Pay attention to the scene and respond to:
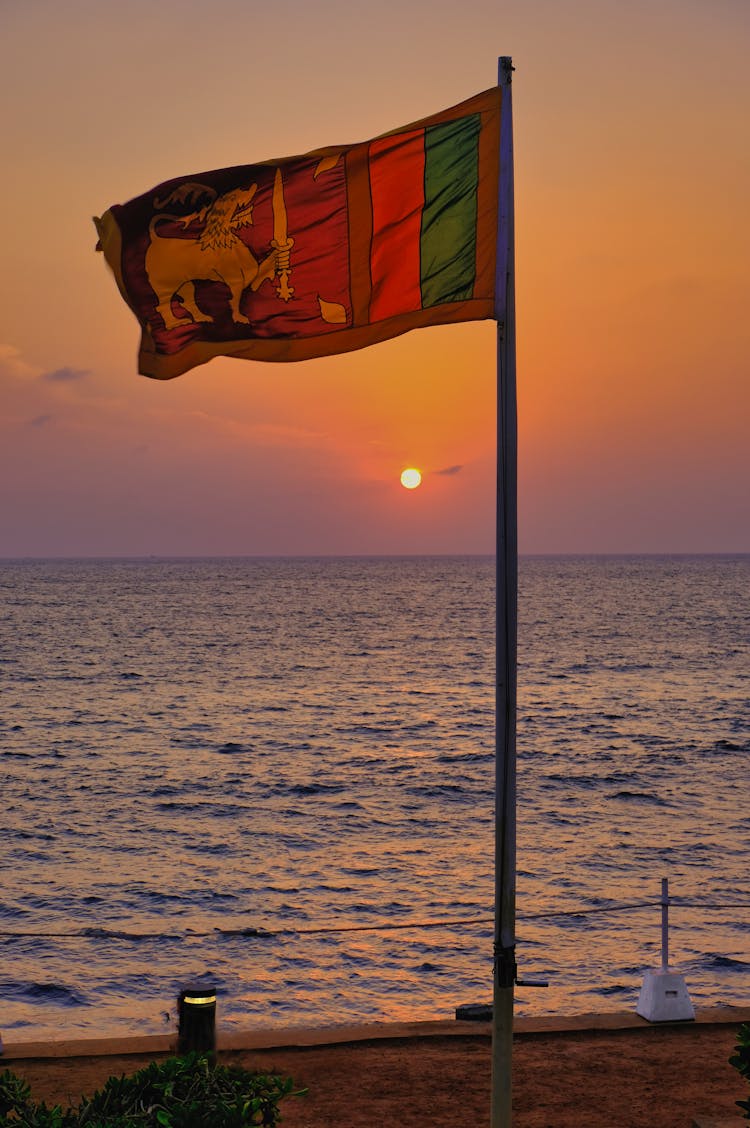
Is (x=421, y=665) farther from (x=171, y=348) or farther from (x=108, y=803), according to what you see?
(x=171, y=348)

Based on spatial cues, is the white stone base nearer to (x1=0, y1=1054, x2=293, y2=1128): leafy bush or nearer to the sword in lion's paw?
(x1=0, y1=1054, x2=293, y2=1128): leafy bush

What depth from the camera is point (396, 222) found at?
8.32 meters

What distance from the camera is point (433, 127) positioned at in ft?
26.9

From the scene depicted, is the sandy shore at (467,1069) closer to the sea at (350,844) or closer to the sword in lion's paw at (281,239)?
the sea at (350,844)

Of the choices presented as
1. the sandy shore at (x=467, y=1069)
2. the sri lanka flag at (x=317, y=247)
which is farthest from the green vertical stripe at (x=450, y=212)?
the sandy shore at (x=467, y=1069)

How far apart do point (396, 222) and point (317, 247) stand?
608 mm

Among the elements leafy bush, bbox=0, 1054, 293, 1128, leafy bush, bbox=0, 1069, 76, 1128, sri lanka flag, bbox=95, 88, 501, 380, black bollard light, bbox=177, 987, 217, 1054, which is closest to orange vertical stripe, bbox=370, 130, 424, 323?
sri lanka flag, bbox=95, 88, 501, 380

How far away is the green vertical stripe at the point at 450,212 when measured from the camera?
8.01 metres

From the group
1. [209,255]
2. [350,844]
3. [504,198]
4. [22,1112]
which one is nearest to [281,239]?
[209,255]

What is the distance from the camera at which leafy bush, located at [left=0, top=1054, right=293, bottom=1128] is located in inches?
243

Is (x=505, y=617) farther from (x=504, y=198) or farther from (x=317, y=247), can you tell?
(x=317, y=247)

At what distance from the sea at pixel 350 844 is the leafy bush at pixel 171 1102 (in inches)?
153

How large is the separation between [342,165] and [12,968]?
19047 millimetres

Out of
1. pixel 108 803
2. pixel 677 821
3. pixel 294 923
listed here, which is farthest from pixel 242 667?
pixel 294 923
